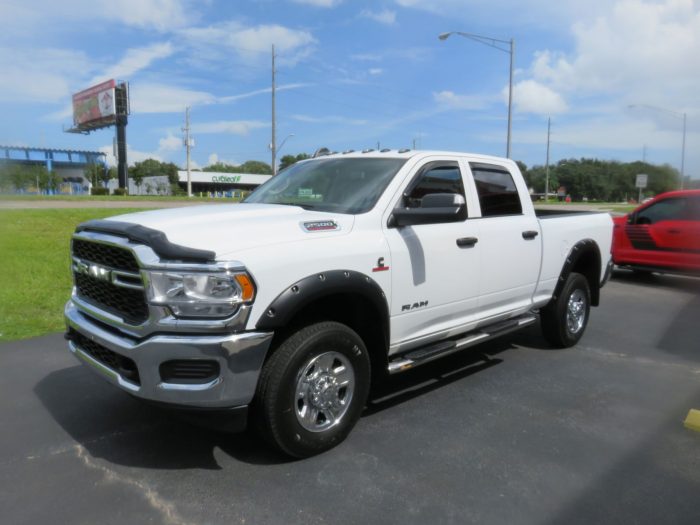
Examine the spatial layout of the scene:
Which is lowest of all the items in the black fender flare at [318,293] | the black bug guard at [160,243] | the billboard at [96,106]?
the black fender flare at [318,293]

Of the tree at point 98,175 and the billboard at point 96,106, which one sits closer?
the billboard at point 96,106

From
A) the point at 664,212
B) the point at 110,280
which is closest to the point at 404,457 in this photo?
the point at 110,280

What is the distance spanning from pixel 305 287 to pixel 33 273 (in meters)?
7.68

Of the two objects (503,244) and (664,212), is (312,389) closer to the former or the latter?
(503,244)

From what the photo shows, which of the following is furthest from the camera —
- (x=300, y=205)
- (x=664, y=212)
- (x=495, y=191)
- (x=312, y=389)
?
(x=664, y=212)

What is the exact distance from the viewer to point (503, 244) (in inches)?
184

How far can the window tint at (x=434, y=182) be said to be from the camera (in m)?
4.05

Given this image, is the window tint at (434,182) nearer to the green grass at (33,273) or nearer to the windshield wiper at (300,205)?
the windshield wiper at (300,205)

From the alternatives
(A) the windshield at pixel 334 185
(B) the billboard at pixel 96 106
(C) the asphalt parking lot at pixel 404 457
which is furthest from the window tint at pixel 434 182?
(B) the billboard at pixel 96 106

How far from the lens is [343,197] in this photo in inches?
157

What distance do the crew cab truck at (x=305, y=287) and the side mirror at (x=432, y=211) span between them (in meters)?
0.01

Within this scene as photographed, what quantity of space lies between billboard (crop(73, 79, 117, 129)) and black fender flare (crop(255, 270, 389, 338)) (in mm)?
75641

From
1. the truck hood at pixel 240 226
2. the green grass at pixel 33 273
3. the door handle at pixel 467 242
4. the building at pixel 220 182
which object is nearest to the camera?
the truck hood at pixel 240 226

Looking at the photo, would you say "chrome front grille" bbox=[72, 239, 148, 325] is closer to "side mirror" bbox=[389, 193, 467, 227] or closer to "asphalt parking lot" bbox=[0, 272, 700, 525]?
"asphalt parking lot" bbox=[0, 272, 700, 525]
